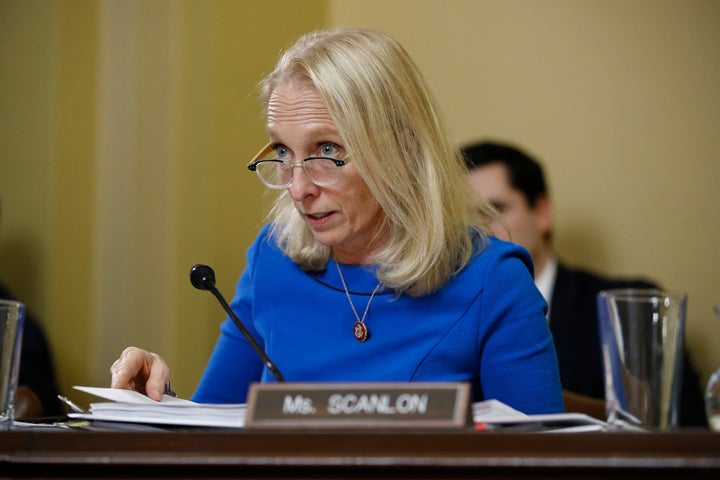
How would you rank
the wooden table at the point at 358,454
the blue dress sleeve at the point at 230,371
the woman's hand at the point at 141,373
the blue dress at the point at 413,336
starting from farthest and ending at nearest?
1. the blue dress sleeve at the point at 230,371
2. the blue dress at the point at 413,336
3. the woman's hand at the point at 141,373
4. the wooden table at the point at 358,454

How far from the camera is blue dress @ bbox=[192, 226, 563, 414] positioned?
4.77 ft

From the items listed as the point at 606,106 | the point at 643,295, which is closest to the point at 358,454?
the point at 643,295

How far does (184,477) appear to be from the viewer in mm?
856

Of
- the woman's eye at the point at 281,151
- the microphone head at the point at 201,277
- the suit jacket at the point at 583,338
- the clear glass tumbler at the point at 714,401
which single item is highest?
the woman's eye at the point at 281,151

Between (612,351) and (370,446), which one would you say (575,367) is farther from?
(370,446)

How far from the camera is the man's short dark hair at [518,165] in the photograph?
307cm

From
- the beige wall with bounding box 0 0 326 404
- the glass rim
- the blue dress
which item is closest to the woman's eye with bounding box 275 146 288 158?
the blue dress

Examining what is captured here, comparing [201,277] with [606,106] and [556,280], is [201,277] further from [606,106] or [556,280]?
[606,106]

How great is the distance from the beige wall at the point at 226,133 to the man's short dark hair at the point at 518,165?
128 millimetres

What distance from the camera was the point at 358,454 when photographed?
2.72ft

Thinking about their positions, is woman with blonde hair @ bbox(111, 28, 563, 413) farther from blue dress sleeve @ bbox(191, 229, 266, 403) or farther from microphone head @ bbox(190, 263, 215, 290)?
microphone head @ bbox(190, 263, 215, 290)

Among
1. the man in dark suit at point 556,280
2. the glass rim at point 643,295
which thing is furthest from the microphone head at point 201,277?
the man in dark suit at point 556,280

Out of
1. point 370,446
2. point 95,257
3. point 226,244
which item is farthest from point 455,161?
point 95,257

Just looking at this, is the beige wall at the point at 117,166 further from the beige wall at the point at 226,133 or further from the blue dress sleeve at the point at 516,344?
the blue dress sleeve at the point at 516,344
